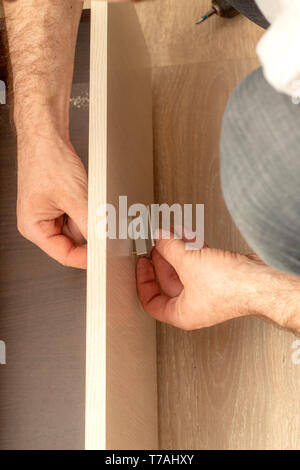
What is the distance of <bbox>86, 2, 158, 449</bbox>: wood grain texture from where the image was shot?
18.7 inches

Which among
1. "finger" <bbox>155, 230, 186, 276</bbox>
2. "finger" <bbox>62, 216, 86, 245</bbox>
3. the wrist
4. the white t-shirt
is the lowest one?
"finger" <bbox>155, 230, 186, 276</bbox>

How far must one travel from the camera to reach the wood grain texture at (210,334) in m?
0.69

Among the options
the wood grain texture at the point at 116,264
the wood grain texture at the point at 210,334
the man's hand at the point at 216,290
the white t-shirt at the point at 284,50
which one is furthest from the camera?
the wood grain texture at the point at 210,334

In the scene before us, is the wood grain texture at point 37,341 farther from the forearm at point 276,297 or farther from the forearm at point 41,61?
the forearm at point 276,297

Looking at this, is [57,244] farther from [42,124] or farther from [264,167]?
[264,167]

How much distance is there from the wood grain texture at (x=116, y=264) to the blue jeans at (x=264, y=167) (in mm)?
140

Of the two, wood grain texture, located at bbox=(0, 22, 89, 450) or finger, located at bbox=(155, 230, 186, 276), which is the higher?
finger, located at bbox=(155, 230, 186, 276)

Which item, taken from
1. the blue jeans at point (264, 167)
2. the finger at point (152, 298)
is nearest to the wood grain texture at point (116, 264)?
the finger at point (152, 298)

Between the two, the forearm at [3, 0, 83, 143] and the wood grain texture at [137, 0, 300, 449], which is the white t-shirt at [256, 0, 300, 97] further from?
the wood grain texture at [137, 0, 300, 449]

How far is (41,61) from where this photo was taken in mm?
608

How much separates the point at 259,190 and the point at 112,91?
24cm

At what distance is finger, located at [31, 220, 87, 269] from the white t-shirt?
1.12 feet

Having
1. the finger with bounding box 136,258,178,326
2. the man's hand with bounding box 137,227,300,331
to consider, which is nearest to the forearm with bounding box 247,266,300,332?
the man's hand with bounding box 137,227,300,331
